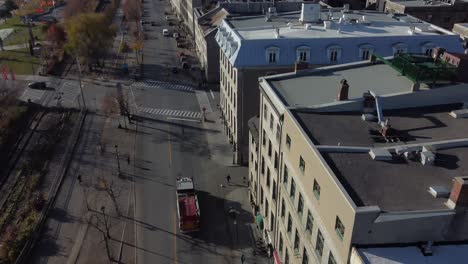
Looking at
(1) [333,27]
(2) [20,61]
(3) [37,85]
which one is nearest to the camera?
(1) [333,27]

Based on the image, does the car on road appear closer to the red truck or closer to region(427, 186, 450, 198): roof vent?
the red truck

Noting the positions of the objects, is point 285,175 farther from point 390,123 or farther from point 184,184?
point 184,184

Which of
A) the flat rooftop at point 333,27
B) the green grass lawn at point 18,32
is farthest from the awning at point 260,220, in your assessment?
the green grass lawn at point 18,32

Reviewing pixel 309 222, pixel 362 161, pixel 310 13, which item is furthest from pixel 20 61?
pixel 362 161

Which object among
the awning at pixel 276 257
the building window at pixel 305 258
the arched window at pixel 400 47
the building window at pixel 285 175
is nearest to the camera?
the building window at pixel 305 258

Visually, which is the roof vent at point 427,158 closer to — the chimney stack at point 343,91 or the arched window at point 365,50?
the chimney stack at point 343,91

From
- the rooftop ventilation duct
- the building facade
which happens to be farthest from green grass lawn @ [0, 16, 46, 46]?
the rooftop ventilation duct
